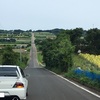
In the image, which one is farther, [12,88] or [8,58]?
[8,58]

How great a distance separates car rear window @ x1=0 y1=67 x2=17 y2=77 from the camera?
52.9ft

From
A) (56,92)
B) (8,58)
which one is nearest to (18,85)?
(56,92)

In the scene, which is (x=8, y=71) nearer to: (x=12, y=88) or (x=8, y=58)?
(x=12, y=88)

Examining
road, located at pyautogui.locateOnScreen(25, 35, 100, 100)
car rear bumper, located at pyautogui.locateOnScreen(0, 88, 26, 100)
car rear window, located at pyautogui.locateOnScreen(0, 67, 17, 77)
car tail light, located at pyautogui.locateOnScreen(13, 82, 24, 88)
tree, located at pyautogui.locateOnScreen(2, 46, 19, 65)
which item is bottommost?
tree, located at pyautogui.locateOnScreen(2, 46, 19, 65)

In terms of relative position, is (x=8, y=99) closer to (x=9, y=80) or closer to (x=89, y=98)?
(x=9, y=80)

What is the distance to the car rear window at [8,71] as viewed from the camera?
52.9 feet

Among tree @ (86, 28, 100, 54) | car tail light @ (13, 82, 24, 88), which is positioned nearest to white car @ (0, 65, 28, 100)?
car tail light @ (13, 82, 24, 88)

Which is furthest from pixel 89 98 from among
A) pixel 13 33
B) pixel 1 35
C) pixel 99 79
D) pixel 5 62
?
pixel 13 33

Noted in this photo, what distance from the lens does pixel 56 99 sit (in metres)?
18.0

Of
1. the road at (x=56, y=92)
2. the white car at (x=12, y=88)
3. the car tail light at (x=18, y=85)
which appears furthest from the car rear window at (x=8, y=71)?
the road at (x=56, y=92)

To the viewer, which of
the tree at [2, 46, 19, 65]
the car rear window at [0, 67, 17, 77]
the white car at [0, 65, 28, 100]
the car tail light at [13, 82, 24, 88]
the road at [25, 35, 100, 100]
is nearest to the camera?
the white car at [0, 65, 28, 100]

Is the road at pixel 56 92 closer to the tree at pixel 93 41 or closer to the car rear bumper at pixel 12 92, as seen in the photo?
the car rear bumper at pixel 12 92

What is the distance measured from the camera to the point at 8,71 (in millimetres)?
16656

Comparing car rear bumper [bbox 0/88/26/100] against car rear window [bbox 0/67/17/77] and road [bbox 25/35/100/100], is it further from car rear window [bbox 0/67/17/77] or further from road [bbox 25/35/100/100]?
road [bbox 25/35/100/100]
